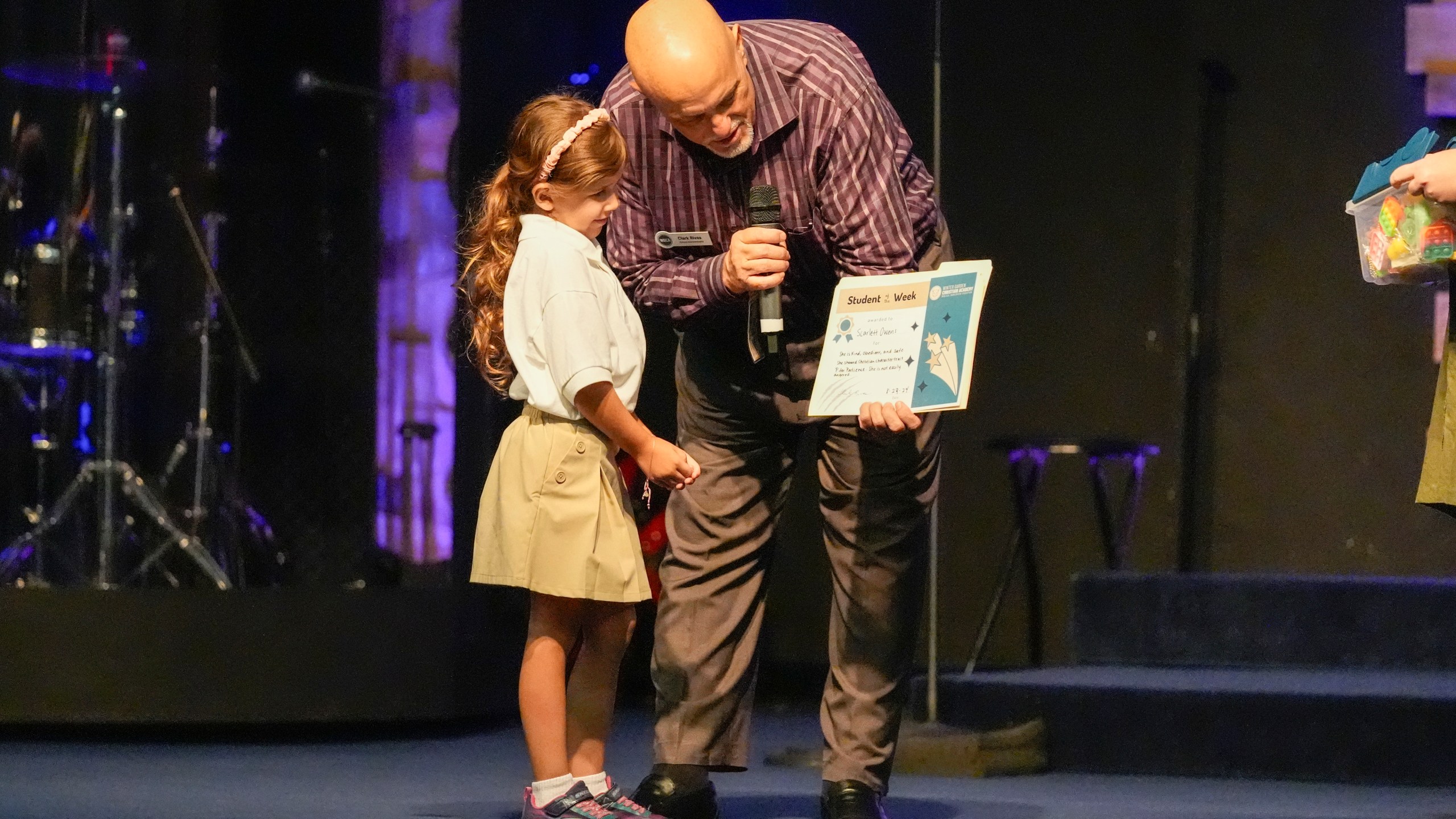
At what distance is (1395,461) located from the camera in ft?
14.7

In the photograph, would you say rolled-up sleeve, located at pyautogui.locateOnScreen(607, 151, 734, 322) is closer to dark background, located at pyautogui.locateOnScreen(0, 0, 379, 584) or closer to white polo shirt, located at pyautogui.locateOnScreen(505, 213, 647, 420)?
white polo shirt, located at pyautogui.locateOnScreen(505, 213, 647, 420)

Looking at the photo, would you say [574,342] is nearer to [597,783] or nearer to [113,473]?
[597,783]

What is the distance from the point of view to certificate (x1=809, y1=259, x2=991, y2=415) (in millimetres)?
2129

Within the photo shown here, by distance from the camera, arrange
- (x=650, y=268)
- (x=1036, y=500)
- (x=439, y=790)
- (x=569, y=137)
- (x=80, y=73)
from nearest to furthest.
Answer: (x=569, y=137) → (x=650, y=268) → (x=439, y=790) → (x=80, y=73) → (x=1036, y=500)

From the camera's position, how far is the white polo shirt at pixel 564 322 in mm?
2369

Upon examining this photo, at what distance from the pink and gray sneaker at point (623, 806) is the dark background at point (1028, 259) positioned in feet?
5.87

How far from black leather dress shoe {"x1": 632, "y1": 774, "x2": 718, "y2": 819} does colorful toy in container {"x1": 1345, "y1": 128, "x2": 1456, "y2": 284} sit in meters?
1.25

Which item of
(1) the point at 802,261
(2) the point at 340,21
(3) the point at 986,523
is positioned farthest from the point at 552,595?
(3) the point at 986,523

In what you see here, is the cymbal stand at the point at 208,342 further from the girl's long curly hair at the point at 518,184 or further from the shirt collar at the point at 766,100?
the shirt collar at the point at 766,100

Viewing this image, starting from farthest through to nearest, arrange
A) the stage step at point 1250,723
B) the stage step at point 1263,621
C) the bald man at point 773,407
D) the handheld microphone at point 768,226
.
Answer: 1. the stage step at point 1263,621
2. the stage step at point 1250,723
3. the bald man at point 773,407
4. the handheld microphone at point 768,226

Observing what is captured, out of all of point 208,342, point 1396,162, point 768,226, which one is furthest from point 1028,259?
point 768,226

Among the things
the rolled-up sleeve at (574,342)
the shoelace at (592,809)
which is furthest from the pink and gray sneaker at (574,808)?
the rolled-up sleeve at (574,342)

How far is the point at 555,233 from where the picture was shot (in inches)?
96.7

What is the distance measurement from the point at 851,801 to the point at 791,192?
903mm
